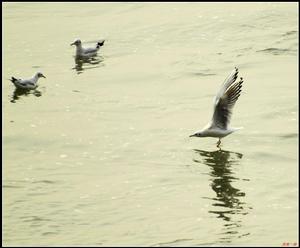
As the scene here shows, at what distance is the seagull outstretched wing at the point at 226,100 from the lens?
49.6 ft

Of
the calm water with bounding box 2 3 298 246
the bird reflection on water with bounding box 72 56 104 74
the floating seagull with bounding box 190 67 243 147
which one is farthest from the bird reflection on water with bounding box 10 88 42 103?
the floating seagull with bounding box 190 67 243 147

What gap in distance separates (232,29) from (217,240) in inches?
536

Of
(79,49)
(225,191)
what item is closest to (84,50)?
(79,49)

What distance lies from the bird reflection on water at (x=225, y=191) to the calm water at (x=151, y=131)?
3 centimetres

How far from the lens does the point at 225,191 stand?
13414mm

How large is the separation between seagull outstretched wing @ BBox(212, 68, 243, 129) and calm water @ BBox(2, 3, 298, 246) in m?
0.58

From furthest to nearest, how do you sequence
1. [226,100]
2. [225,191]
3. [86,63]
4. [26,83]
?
1. [86,63]
2. [26,83]
3. [226,100]
4. [225,191]

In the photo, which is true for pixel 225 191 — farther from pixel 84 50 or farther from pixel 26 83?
pixel 84 50

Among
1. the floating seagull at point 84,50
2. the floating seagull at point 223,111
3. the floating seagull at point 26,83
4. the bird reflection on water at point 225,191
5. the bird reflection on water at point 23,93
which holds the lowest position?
the bird reflection on water at point 225,191

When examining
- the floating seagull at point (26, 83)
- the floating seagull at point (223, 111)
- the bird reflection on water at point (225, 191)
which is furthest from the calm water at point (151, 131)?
the floating seagull at point (223, 111)

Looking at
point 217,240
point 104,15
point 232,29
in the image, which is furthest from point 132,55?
point 217,240

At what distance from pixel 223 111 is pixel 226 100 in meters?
0.39

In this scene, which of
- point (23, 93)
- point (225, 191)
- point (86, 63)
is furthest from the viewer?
point (86, 63)

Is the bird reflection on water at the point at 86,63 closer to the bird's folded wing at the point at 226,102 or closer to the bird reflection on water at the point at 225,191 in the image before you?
the bird's folded wing at the point at 226,102
